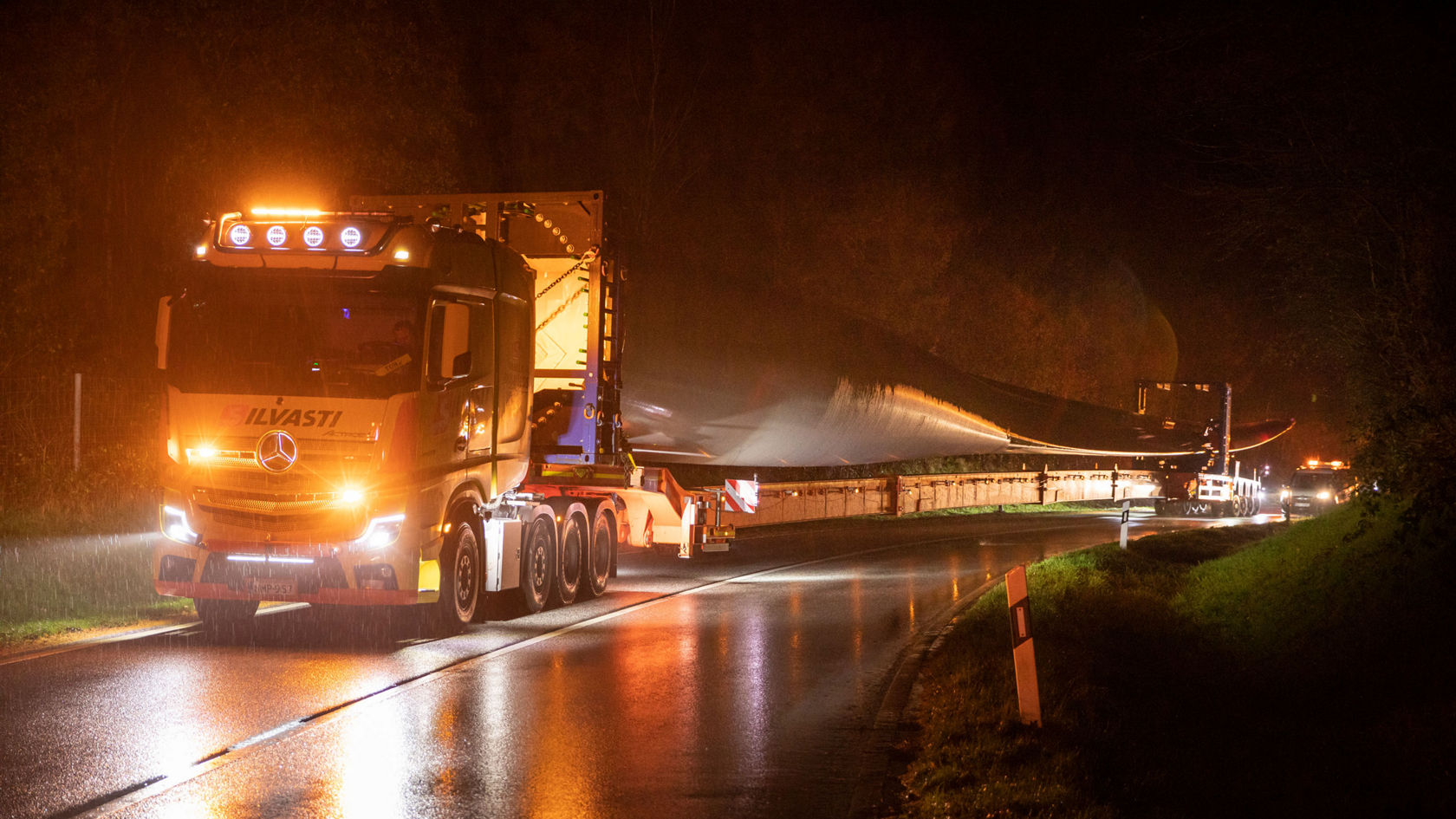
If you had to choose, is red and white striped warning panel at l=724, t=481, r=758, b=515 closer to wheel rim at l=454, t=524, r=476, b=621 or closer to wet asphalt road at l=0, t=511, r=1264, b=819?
wet asphalt road at l=0, t=511, r=1264, b=819

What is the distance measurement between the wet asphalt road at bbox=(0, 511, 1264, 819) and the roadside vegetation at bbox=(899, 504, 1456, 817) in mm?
766

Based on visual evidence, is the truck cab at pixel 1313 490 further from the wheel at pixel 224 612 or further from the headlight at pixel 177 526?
the headlight at pixel 177 526

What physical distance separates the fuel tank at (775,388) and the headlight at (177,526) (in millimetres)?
5588

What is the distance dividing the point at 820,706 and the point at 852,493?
24.2 metres

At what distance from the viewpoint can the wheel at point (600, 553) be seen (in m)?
16.4

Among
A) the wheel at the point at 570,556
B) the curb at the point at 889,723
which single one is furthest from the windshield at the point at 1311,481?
the wheel at the point at 570,556

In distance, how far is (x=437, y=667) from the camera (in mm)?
11023

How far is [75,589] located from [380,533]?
4.78 m

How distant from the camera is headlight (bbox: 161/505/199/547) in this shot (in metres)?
12.1

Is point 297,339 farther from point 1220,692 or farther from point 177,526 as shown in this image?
point 1220,692

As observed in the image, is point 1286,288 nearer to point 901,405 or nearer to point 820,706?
point 901,405

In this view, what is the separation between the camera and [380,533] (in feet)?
39.2

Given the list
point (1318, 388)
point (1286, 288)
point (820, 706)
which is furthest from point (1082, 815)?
point (1318, 388)

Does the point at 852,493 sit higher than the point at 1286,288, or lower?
lower
